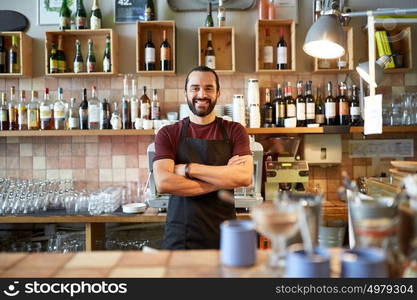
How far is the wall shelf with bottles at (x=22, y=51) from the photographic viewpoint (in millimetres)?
3635

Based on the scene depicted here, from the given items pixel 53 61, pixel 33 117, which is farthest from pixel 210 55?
pixel 33 117

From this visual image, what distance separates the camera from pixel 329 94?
363 cm

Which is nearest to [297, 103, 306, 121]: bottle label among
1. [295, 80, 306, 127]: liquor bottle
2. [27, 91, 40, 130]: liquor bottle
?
[295, 80, 306, 127]: liquor bottle

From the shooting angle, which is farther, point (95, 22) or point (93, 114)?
point (95, 22)

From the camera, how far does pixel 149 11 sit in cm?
367

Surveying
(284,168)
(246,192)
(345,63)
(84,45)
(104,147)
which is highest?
(84,45)

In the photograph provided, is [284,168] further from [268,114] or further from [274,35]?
[274,35]

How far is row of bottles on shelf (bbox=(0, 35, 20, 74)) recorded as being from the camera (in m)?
3.69

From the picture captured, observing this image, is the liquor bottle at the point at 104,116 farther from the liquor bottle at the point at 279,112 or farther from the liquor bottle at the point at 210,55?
Answer: the liquor bottle at the point at 279,112

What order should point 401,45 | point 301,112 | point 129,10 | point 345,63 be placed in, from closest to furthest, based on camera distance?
point 301,112, point 345,63, point 401,45, point 129,10

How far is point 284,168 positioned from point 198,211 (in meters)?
1.23

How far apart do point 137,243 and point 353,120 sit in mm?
2068

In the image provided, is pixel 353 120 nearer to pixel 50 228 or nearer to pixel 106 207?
pixel 106 207

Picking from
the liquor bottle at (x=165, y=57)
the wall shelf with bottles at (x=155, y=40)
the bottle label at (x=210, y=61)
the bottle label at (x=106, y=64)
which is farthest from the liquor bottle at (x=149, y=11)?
the bottle label at (x=210, y=61)
